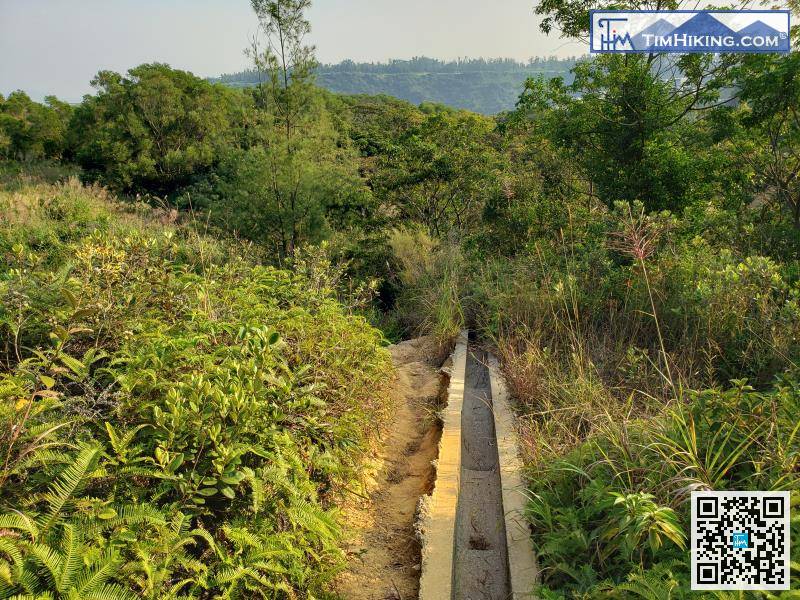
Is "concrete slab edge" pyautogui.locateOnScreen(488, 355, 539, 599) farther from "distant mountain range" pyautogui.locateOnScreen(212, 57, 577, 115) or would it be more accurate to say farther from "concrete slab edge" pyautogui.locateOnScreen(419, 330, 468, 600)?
"distant mountain range" pyautogui.locateOnScreen(212, 57, 577, 115)

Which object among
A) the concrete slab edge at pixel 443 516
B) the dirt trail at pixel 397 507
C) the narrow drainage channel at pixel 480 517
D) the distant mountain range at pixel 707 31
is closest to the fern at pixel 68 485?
the dirt trail at pixel 397 507

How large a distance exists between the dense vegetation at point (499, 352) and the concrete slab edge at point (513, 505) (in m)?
0.10

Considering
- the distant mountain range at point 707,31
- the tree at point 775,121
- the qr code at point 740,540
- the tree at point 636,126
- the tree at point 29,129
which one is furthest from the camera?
the tree at point 29,129

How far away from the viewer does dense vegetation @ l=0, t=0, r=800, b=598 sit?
199 cm

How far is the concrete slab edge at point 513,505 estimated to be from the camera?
2423 millimetres

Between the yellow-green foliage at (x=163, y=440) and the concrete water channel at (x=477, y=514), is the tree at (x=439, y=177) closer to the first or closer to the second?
the concrete water channel at (x=477, y=514)

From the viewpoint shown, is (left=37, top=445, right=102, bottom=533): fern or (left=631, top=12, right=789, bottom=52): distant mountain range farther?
(left=631, top=12, right=789, bottom=52): distant mountain range

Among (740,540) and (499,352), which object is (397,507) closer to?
(740,540)

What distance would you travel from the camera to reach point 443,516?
2975 millimetres

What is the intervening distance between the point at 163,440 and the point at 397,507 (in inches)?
63.6

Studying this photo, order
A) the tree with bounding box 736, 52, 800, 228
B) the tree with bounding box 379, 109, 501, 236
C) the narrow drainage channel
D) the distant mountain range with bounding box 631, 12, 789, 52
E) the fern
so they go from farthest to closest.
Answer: the tree with bounding box 379, 109, 501, 236, the distant mountain range with bounding box 631, 12, 789, 52, the tree with bounding box 736, 52, 800, 228, the narrow drainage channel, the fern

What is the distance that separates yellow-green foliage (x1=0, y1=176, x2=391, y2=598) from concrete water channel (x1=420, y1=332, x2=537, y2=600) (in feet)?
1.71

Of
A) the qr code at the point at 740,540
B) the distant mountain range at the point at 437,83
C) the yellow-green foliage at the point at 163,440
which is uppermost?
the distant mountain range at the point at 437,83

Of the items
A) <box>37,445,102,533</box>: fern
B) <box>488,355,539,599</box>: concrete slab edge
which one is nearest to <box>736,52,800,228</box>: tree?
<box>488,355,539,599</box>: concrete slab edge
